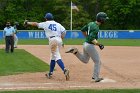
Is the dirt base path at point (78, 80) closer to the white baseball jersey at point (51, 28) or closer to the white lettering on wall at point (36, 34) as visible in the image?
the white baseball jersey at point (51, 28)

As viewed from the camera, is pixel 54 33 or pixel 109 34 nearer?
pixel 54 33

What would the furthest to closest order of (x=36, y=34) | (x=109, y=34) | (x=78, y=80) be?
1. (x=109, y=34)
2. (x=36, y=34)
3. (x=78, y=80)

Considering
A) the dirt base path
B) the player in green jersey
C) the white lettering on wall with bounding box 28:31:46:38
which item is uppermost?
the player in green jersey

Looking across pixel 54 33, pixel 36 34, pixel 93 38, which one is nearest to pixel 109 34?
pixel 36 34

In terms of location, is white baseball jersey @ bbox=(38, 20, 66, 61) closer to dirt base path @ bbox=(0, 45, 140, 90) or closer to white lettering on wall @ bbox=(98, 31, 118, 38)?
dirt base path @ bbox=(0, 45, 140, 90)

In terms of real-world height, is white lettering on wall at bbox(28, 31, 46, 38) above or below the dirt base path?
below

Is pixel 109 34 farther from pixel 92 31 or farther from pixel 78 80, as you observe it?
pixel 92 31

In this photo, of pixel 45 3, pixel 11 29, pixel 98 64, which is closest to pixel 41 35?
pixel 45 3

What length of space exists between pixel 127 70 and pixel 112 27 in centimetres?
4832

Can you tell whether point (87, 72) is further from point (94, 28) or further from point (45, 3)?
point (45, 3)

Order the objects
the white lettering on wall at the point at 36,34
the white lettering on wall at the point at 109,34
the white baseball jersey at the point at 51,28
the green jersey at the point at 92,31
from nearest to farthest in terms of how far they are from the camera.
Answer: the green jersey at the point at 92,31 < the white baseball jersey at the point at 51,28 < the white lettering on wall at the point at 36,34 < the white lettering on wall at the point at 109,34

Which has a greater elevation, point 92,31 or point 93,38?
point 92,31

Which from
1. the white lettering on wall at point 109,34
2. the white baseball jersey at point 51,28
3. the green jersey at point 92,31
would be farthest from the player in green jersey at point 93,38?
the white lettering on wall at point 109,34

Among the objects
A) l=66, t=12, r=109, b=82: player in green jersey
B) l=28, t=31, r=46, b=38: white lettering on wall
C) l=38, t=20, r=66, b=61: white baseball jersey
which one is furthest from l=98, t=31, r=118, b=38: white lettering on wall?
l=66, t=12, r=109, b=82: player in green jersey
